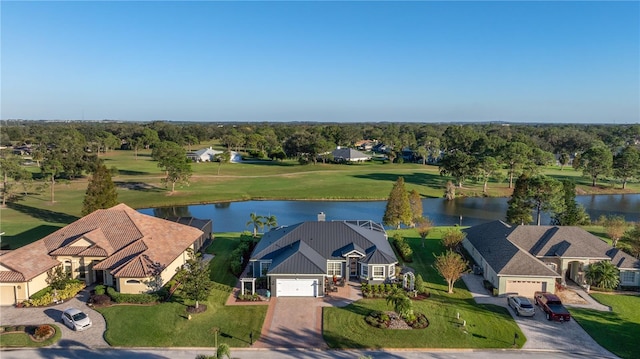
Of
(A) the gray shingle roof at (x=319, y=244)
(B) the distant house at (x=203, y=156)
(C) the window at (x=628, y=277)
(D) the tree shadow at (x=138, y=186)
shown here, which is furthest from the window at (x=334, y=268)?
(B) the distant house at (x=203, y=156)

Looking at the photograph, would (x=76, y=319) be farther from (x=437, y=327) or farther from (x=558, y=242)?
(x=558, y=242)

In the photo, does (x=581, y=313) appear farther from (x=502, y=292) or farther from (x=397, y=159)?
(x=397, y=159)

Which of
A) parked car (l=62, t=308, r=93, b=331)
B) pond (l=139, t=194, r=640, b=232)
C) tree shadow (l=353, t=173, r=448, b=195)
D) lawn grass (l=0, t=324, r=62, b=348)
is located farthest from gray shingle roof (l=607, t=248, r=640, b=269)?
tree shadow (l=353, t=173, r=448, b=195)

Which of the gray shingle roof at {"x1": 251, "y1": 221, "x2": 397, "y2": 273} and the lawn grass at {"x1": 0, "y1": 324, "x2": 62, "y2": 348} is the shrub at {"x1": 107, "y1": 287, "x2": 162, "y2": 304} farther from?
the gray shingle roof at {"x1": 251, "y1": 221, "x2": 397, "y2": 273}

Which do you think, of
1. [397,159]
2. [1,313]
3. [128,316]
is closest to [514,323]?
[128,316]

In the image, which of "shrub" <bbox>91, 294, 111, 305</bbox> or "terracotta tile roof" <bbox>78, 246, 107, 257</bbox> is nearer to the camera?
"shrub" <bbox>91, 294, 111, 305</bbox>

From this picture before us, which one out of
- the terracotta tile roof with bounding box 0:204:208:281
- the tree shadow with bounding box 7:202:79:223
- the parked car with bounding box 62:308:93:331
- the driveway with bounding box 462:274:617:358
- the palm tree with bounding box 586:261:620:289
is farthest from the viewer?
the tree shadow with bounding box 7:202:79:223

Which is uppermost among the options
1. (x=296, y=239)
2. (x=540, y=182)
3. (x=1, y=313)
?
(x=540, y=182)
